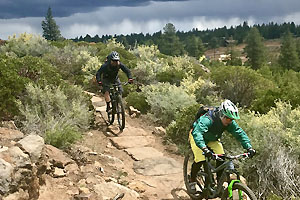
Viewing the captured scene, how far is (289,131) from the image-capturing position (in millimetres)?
7297

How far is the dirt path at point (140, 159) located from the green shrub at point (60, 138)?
2.12 ft

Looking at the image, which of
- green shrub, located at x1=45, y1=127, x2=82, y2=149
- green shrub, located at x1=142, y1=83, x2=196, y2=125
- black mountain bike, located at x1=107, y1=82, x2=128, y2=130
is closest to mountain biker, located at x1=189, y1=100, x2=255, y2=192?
green shrub, located at x1=45, y1=127, x2=82, y2=149

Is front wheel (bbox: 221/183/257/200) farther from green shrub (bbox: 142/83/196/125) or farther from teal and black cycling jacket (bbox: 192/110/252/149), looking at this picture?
green shrub (bbox: 142/83/196/125)

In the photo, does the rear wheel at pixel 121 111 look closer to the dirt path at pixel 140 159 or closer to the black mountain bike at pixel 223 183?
the dirt path at pixel 140 159

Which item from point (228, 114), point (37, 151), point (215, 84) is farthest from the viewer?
point (215, 84)

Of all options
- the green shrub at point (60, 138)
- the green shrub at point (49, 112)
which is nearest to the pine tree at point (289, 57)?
the green shrub at point (49, 112)

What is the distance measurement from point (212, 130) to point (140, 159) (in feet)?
9.05

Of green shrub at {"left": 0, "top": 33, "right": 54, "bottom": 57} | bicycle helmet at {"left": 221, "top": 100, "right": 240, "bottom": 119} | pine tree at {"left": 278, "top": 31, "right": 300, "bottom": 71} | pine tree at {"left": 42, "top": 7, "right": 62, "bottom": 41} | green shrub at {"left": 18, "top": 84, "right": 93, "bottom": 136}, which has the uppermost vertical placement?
pine tree at {"left": 42, "top": 7, "right": 62, "bottom": 41}

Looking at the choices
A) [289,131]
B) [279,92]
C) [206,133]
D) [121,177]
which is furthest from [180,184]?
[279,92]

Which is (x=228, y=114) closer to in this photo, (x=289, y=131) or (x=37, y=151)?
(x=37, y=151)

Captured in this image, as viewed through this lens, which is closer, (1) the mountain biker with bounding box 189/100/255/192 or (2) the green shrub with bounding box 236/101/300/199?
(1) the mountain biker with bounding box 189/100/255/192

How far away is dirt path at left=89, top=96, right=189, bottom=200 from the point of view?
5.58 meters

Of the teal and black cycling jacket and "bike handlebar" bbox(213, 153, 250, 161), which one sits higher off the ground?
the teal and black cycling jacket

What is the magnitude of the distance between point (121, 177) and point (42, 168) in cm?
161
